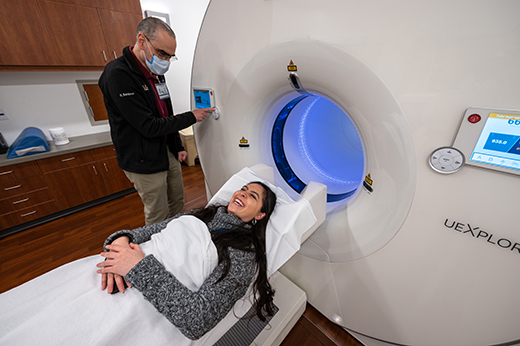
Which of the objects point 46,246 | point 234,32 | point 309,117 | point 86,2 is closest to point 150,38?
point 234,32

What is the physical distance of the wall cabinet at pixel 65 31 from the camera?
1.91m

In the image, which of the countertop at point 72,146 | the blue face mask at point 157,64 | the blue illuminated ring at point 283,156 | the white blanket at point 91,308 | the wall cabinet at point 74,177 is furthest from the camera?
the wall cabinet at point 74,177

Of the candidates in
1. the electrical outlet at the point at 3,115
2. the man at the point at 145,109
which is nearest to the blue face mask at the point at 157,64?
the man at the point at 145,109

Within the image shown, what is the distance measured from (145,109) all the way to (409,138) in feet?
4.40

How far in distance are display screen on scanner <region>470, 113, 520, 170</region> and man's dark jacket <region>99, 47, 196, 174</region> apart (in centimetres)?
125

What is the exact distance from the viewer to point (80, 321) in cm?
68

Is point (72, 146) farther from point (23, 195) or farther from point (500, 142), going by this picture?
point (500, 142)

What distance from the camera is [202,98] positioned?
1319 millimetres

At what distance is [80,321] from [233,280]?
0.48 m

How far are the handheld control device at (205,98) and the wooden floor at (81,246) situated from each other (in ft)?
4.50

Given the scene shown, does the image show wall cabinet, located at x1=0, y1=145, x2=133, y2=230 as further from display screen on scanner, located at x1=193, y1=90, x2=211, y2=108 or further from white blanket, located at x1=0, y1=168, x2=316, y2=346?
white blanket, located at x1=0, y1=168, x2=316, y2=346

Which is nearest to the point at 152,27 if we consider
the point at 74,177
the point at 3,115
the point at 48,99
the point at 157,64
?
the point at 157,64

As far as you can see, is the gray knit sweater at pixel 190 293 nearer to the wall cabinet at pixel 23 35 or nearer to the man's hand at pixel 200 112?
the man's hand at pixel 200 112

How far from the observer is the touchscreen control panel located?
0.49 metres
